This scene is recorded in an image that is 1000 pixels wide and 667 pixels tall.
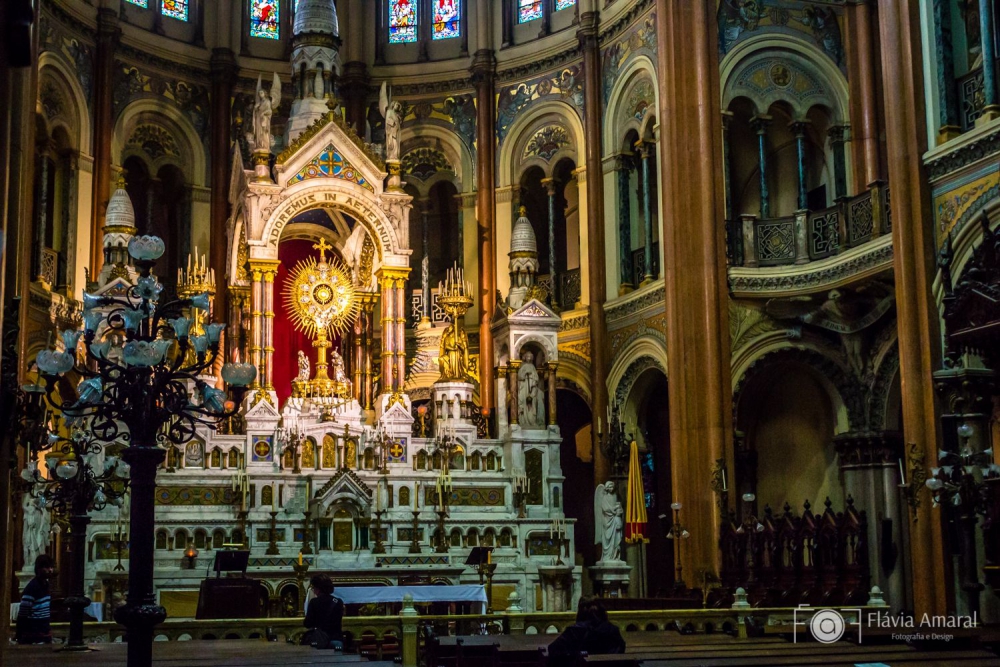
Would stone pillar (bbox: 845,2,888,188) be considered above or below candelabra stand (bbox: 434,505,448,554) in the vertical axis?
above

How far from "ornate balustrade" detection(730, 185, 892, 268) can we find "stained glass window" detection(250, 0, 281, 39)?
13342mm

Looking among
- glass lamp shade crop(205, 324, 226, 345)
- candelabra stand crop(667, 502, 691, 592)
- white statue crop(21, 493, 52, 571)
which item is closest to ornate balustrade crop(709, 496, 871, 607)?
candelabra stand crop(667, 502, 691, 592)

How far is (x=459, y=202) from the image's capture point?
102 feet

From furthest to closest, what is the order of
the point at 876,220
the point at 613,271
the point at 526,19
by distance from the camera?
1. the point at 526,19
2. the point at 613,271
3. the point at 876,220

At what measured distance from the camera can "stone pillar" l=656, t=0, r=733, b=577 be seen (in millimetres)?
22953

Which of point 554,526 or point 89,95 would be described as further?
point 89,95

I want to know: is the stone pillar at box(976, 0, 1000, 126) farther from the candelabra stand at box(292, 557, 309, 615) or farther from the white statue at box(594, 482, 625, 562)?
the candelabra stand at box(292, 557, 309, 615)

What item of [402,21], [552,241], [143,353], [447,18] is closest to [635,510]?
[552,241]

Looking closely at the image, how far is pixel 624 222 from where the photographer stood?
27.6 m

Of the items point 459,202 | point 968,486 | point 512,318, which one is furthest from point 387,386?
point 968,486

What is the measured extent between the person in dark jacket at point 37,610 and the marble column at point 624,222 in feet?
51.3

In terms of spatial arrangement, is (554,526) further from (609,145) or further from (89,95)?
(89,95)

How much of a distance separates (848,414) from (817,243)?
3.33 meters

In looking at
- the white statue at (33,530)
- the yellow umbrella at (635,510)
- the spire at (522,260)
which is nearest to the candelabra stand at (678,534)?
the yellow umbrella at (635,510)
